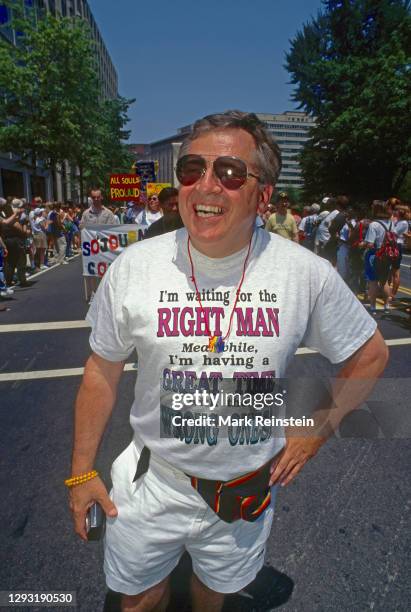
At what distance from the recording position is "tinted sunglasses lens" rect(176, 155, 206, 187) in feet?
4.70

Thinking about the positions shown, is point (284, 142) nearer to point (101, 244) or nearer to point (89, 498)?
point (101, 244)

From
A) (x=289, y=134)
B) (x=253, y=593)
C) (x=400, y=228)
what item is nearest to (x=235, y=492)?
(x=253, y=593)

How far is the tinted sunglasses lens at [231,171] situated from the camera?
139 centimetres

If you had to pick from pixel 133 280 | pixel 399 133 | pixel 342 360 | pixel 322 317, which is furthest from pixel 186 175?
pixel 399 133

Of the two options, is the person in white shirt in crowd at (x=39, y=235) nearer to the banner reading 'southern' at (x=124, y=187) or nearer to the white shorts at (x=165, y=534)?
the banner reading 'southern' at (x=124, y=187)

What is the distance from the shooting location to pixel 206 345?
134 cm

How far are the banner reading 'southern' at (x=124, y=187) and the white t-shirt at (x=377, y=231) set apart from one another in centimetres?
1030

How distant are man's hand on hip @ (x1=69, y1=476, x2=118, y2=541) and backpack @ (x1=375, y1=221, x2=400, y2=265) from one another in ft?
23.5

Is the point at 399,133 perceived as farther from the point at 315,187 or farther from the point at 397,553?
the point at 397,553

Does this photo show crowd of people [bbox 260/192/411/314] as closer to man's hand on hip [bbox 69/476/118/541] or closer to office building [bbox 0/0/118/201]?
man's hand on hip [bbox 69/476/118/541]

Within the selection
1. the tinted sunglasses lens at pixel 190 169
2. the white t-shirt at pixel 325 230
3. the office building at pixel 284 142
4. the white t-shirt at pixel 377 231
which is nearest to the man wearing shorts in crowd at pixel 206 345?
the tinted sunglasses lens at pixel 190 169

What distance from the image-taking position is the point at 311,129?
32.8 meters

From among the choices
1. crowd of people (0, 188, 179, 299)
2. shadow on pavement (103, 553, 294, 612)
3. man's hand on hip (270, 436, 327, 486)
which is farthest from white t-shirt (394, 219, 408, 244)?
man's hand on hip (270, 436, 327, 486)

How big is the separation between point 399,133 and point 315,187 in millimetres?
9756
